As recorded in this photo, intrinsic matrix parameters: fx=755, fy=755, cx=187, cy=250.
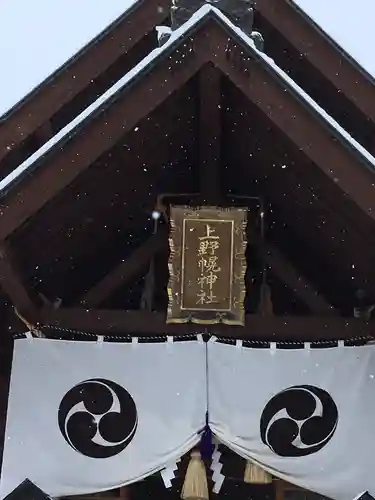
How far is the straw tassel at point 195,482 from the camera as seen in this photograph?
4.82m

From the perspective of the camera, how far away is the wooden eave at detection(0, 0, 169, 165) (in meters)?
6.31

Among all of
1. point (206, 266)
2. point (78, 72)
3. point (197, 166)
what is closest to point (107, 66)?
point (78, 72)

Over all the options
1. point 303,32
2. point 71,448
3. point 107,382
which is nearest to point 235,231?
point 107,382

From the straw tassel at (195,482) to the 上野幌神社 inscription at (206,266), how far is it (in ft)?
3.04

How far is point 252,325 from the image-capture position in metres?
5.21

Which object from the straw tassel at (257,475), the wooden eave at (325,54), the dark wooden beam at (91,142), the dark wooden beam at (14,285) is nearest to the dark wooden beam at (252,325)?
the dark wooden beam at (14,285)

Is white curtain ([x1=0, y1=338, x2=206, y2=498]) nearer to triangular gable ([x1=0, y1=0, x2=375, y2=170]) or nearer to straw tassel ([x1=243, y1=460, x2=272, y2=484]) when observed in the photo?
straw tassel ([x1=243, y1=460, x2=272, y2=484])

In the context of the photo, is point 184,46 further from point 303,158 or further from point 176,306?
point 176,306

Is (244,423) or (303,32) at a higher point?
(303,32)

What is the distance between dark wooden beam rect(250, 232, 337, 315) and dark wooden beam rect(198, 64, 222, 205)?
52cm

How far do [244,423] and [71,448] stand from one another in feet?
3.67

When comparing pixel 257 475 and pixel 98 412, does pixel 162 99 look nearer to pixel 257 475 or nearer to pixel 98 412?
pixel 98 412

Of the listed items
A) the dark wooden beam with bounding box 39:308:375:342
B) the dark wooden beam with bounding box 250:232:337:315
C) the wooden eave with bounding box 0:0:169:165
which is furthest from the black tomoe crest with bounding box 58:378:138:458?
the wooden eave with bounding box 0:0:169:165

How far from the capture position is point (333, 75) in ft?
20.9
